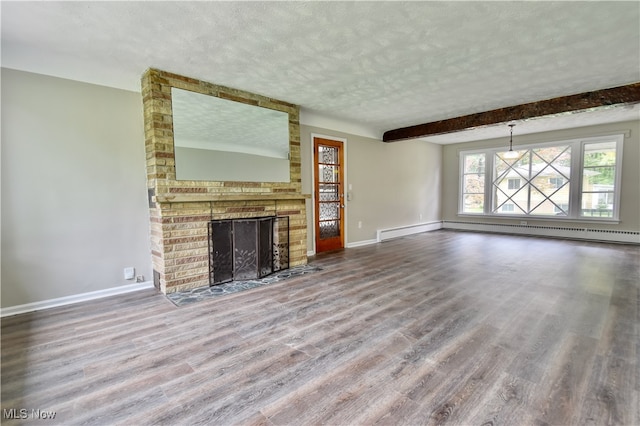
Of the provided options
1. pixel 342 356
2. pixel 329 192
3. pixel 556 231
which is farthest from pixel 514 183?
pixel 342 356

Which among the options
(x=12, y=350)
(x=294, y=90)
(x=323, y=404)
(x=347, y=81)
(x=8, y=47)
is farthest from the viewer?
Result: (x=294, y=90)

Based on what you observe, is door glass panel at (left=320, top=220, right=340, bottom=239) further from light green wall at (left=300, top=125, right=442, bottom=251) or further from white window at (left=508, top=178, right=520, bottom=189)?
white window at (left=508, top=178, right=520, bottom=189)

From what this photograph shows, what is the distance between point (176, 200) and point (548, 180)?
8.33 metres

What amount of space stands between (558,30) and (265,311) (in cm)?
375

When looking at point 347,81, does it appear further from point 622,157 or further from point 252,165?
point 622,157

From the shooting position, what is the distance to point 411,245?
6.25 m

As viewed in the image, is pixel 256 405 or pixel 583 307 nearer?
pixel 256 405

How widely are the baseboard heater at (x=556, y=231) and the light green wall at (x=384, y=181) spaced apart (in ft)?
3.51

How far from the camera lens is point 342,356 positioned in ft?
6.82

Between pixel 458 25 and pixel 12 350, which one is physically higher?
pixel 458 25

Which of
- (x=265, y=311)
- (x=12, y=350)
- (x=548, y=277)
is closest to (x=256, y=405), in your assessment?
(x=265, y=311)

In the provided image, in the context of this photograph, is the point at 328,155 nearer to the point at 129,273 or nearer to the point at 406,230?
the point at 406,230

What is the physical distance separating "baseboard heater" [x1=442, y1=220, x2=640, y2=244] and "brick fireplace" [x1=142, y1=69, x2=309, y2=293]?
6.91 meters

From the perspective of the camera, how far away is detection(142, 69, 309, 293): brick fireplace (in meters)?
3.30
